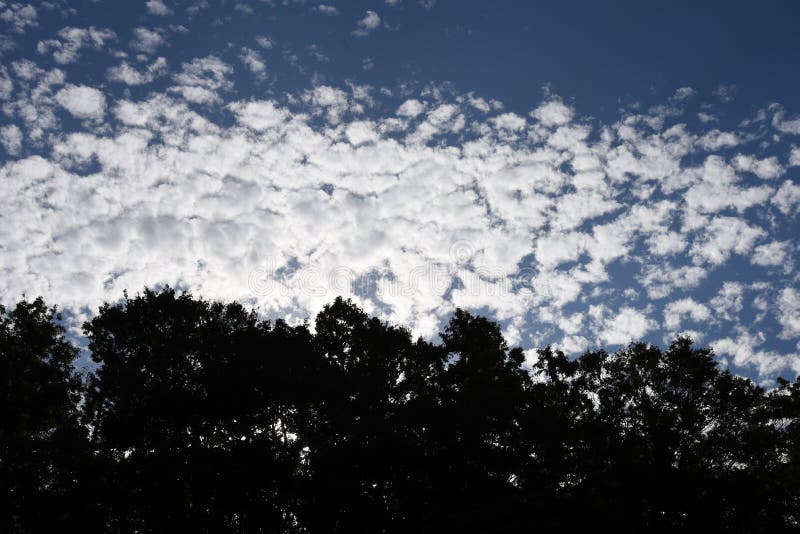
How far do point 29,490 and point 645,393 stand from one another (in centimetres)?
3184

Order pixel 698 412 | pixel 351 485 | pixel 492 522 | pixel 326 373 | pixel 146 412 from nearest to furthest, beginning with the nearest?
pixel 492 522 → pixel 351 485 → pixel 146 412 → pixel 326 373 → pixel 698 412

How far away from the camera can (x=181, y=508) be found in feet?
67.2

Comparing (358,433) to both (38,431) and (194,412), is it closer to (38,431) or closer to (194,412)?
(194,412)

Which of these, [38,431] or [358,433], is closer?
[358,433]

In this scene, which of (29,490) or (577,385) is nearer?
(29,490)

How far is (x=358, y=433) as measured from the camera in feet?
69.6

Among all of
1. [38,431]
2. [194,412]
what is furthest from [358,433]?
[38,431]

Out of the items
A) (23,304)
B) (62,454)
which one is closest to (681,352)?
(62,454)

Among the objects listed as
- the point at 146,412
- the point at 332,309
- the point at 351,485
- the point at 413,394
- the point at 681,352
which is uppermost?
the point at 332,309

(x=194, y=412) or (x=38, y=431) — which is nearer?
(x=194, y=412)

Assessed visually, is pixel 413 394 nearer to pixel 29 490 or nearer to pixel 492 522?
pixel 492 522

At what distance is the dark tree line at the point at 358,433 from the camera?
66.3ft

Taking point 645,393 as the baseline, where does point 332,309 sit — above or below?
above

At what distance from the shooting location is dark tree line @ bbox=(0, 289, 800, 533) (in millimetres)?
20219
